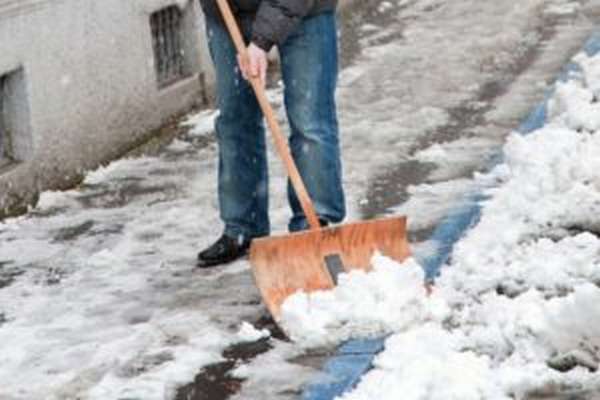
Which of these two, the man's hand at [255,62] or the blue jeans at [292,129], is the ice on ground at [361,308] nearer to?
the blue jeans at [292,129]

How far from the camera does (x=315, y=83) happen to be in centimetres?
616

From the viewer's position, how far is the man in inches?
236

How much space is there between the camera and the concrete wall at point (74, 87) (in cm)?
784

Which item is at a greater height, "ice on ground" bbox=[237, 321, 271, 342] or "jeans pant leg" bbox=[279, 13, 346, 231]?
"jeans pant leg" bbox=[279, 13, 346, 231]

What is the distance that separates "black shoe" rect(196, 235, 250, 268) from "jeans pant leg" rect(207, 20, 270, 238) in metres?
0.04

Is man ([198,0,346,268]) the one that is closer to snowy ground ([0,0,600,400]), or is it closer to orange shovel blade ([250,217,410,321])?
snowy ground ([0,0,600,400])

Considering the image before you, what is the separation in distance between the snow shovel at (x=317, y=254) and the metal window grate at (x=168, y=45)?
3990 mm

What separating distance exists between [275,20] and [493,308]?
1433 mm

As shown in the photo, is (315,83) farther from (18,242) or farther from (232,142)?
(18,242)

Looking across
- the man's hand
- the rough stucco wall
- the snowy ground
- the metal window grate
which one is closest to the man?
the man's hand

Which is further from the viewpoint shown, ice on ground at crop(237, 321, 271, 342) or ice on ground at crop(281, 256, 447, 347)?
ice on ground at crop(237, 321, 271, 342)

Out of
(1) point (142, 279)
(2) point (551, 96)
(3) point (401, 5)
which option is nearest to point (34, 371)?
(1) point (142, 279)

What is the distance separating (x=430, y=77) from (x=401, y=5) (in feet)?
10.9

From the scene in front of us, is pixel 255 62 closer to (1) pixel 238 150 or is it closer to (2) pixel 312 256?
(1) pixel 238 150
